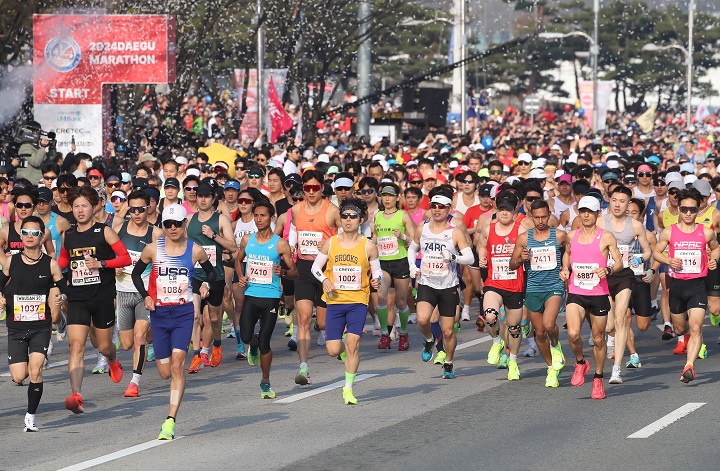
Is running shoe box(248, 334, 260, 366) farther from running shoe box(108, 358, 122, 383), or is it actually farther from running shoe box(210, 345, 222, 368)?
running shoe box(210, 345, 222, 368)

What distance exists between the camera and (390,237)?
1619 centimetres

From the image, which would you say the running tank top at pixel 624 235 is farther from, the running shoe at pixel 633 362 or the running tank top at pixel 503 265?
the running shoe at pixel 633 362

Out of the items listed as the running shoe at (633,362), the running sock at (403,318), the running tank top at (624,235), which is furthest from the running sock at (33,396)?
the running shoe at (633,362)

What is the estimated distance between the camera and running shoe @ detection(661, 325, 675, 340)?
16.8 meters

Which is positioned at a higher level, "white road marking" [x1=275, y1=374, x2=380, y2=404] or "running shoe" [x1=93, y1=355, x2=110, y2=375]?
"running shoe" [x1=93, y1=355, x2=110, y2=375]

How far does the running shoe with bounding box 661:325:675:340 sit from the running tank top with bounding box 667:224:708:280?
245cm

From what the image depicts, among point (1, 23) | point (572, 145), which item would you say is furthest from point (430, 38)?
point (1, 23)

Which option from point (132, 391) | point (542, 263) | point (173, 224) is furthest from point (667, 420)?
point (132, 391)

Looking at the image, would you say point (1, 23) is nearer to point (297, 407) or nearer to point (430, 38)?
point (297, 407)

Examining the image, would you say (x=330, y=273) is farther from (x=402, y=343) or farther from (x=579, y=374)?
(x=402, y=343)

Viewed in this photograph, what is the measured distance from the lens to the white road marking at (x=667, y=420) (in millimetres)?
11047

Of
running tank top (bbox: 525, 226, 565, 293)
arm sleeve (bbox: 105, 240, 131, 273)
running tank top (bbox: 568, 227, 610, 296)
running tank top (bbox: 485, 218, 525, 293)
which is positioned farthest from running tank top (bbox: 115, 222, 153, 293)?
running tank top (bbox: 568, 227, 610, 296)

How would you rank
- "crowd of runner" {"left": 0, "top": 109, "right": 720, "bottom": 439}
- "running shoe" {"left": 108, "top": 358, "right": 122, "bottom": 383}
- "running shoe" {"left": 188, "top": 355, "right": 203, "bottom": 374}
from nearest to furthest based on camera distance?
"crowd of runner" {"left": 0, "top": 109, "right": 720, "bottom": 439}, "running shoe" {"left": 108, "top": 358, "right": 122, "bottom": 383}, "running shoe" {"left": 188, "top": 355, "right": 203, "bottom": 374}

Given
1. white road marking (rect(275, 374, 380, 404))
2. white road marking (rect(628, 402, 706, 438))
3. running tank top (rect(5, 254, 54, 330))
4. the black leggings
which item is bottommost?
white road marking (rect(628, 402, 706, 438))
